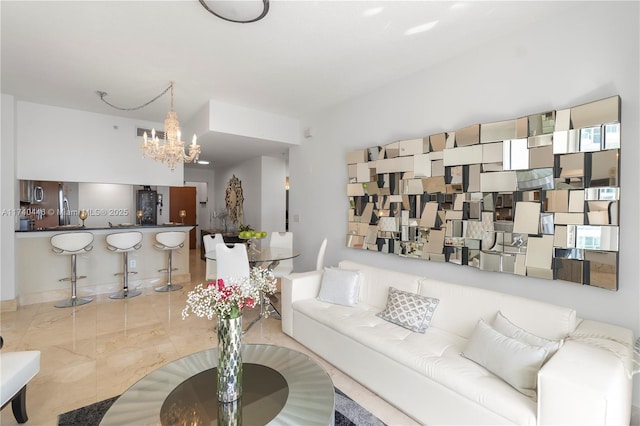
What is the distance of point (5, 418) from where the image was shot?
6.27ft

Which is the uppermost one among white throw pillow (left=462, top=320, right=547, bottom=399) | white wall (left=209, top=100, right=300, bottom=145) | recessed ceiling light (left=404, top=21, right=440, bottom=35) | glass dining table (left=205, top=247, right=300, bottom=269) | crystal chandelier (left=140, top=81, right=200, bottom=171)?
recessed ceiling light (left=404, top=21, right=440, bottom=35)

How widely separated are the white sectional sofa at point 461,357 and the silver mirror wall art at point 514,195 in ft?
1.30

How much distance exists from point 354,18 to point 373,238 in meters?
2.23

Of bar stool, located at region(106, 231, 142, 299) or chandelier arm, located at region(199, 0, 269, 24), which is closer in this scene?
chandelier arm, located at region(199, 0, 269, 24)

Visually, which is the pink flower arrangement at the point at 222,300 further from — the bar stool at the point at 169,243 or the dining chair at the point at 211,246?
the bar stool at the point at 169,243

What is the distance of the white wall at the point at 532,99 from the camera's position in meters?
1.88

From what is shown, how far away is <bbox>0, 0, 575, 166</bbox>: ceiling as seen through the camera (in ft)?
7.16

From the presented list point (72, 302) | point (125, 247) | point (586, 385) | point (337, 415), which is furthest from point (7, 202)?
point (586, 385)

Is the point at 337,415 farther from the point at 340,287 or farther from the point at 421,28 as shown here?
the point at 421,28

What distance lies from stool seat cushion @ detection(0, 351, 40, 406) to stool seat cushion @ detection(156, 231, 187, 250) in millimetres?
3005

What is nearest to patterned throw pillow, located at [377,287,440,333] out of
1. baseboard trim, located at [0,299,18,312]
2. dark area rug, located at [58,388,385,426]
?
dark area rug, located at [58,388,385,426]

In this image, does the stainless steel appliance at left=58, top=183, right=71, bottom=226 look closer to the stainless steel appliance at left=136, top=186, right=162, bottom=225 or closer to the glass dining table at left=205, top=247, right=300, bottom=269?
the stainless steel appliance at left=136, top=186, right=162, bottom=225

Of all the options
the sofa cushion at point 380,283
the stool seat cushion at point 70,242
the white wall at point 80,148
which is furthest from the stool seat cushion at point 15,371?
the white wall at point 80,148

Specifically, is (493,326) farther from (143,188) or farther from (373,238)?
(143,188)
